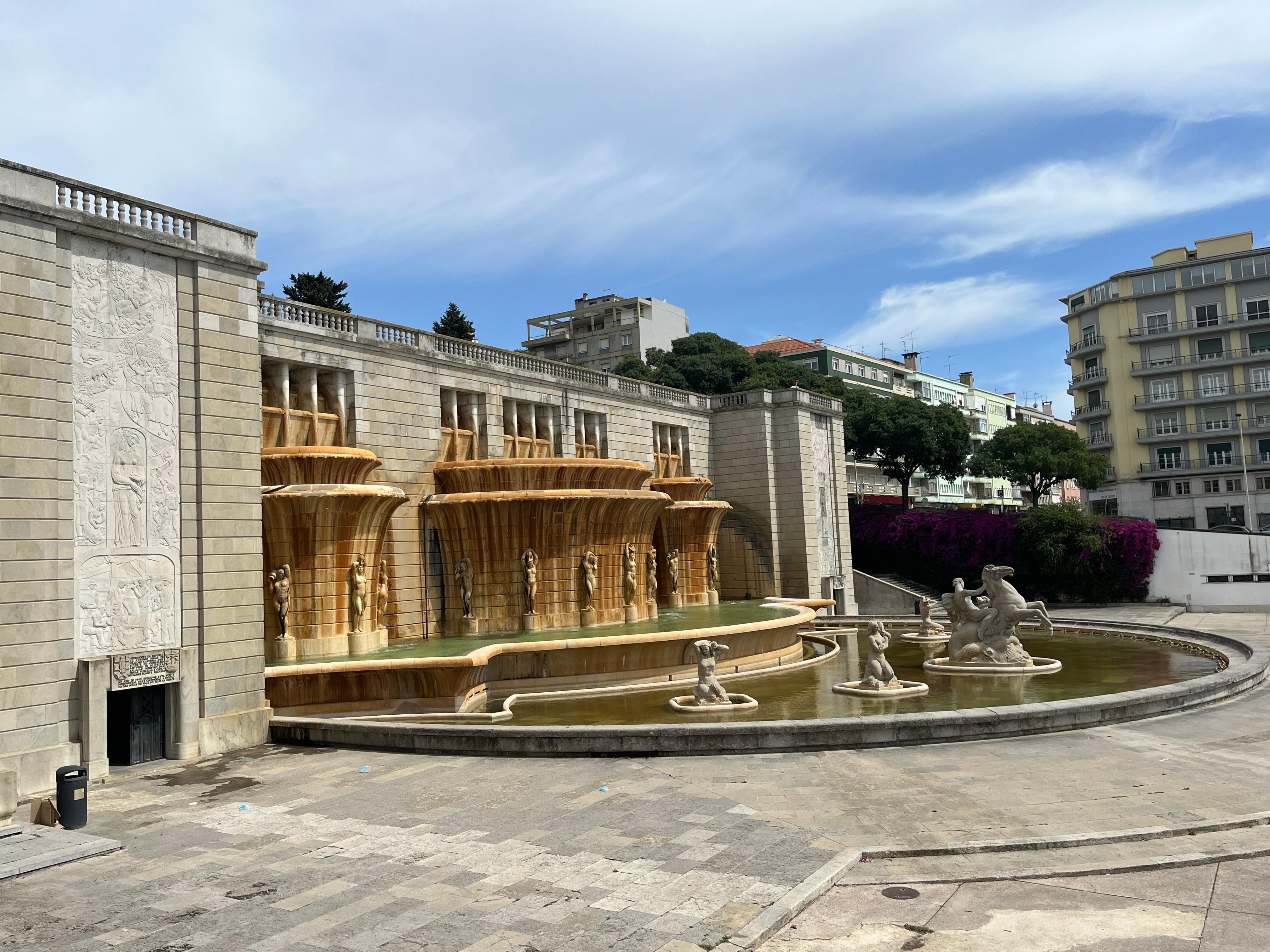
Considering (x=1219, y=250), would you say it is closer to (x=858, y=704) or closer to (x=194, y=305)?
(x=858, y=704)

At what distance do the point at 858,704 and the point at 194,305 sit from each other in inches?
571

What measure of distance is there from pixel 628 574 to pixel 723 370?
33072 millimetres

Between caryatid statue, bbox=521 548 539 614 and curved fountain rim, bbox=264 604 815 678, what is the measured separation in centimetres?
213

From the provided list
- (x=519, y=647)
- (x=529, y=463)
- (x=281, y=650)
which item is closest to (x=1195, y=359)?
(x=529, y=463)

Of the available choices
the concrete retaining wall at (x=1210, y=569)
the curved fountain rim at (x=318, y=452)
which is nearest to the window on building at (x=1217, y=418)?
the concrete retaining wall at (x=1210, y=569)

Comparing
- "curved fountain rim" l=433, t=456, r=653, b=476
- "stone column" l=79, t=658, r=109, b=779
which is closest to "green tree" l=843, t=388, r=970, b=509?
"curved fountain rim" l=433, t=456, r=653, b=476

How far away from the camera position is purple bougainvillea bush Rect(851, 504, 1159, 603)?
44219mm

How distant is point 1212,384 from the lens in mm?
59812

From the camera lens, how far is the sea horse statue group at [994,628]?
72.0 ft

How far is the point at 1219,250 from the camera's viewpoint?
6034cm

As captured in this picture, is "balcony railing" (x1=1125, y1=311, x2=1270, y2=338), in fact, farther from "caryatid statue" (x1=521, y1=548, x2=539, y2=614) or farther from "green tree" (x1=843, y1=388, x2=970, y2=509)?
"caryatid statue" (x1=521, y1=548, x2=539, y2=614)

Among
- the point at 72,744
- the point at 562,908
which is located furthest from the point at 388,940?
the point at 72,744

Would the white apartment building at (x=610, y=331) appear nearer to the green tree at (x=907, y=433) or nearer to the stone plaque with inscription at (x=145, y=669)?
the green tree at (x=907, y=433)

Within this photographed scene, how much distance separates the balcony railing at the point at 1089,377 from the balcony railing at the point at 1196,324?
2.90 metres
